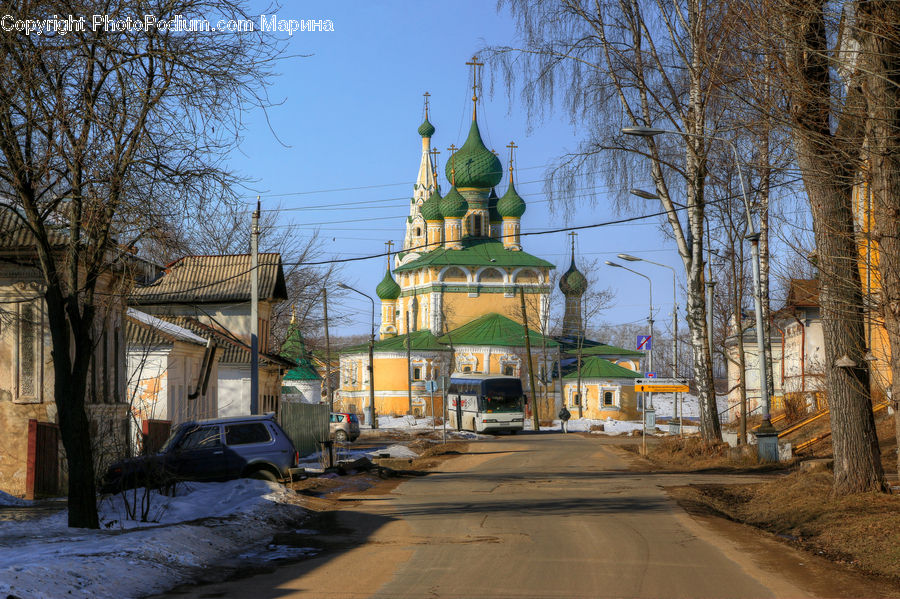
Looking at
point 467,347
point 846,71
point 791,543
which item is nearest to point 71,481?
point 791,543

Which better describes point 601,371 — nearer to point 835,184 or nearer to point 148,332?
A: point 148,332

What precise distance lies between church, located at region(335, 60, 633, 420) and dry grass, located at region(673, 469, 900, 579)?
57.0 m

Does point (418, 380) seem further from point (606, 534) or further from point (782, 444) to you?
point (606, 534)

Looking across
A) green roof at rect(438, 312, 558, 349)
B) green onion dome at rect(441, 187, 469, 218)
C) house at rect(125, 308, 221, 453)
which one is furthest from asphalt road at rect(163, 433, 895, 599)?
green onion dome at rect(441, 187, 469, 218)

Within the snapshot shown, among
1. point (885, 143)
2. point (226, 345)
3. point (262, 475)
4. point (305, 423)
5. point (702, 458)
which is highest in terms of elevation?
point (885, 143)

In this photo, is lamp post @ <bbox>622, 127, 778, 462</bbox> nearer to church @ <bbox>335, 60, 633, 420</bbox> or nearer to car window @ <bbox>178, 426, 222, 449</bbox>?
car window @ <bbox>178, 426, 222, 449</bbox>

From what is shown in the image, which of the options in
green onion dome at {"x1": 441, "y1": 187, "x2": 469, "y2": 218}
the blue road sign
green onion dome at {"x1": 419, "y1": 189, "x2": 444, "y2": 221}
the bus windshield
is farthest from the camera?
green onion dome at {"x1": 419, "y1": 189, "x2": 444, "y2": 221}

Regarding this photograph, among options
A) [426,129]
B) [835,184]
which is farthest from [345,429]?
[426,129]

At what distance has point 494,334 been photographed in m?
79.1

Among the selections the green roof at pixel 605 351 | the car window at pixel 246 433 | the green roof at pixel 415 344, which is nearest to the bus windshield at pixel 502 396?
the green roof at pixel 415 344

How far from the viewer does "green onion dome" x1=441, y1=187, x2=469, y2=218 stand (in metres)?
84.0

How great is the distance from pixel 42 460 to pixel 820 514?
1307 centimetres

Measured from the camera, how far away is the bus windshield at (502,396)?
5503 centimetres

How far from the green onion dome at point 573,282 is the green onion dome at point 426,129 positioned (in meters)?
18.7
